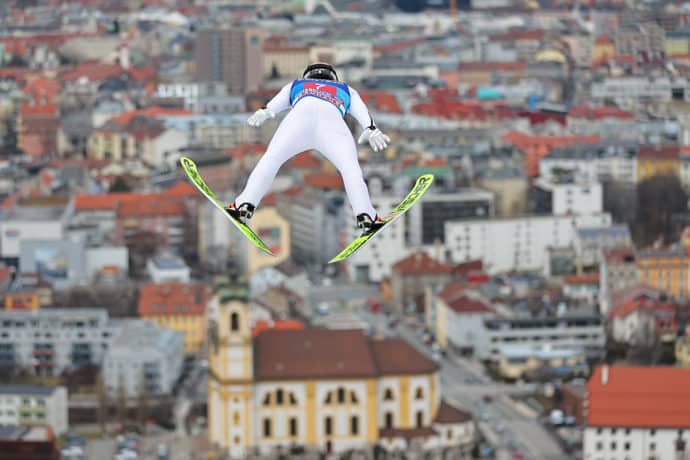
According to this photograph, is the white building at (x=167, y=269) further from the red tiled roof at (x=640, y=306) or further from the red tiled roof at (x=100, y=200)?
the red tiled roof at (x=640, y=306)

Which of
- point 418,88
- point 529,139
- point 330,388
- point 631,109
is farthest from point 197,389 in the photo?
point 418,88

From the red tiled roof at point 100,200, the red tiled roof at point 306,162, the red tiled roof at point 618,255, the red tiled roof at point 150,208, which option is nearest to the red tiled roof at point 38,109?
the red tiled roof at point 306,162

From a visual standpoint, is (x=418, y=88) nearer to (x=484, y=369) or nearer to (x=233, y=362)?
(x=484, y=369)

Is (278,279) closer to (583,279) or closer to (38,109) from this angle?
(583,279)

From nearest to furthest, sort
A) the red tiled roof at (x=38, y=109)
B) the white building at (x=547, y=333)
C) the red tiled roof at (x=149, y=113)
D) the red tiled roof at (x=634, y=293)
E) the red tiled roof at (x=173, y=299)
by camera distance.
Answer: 1. the white building at (x=547, y=333)
2. the red tiled roof at (x=173, y=299)
3. the red tiled roof at (x=634, y=293)
4. the red tiled roof at (x=149, y=113)
5. the red tiled roof at (x=38, y=109)

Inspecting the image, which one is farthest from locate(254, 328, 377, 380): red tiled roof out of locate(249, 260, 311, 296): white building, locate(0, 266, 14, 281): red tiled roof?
locate(0, 266, 14, 281): red tiled roof

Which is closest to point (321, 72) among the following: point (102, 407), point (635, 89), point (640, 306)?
point (102, 407)
